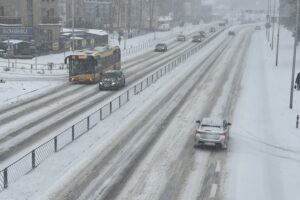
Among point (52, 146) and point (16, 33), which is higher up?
point (16, 33)

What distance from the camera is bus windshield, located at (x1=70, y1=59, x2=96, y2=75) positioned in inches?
2040

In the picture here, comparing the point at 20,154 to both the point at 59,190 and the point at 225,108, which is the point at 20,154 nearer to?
the point at 59,190

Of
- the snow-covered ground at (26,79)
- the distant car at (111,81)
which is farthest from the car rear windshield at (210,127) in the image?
the distant car at (111,81)

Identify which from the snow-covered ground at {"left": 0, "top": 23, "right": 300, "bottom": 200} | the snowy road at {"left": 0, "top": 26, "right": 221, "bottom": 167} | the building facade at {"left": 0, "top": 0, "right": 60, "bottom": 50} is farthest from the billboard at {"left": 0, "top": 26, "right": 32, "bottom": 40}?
the snow-covered ground at {"left": 0, "top": 23, "right": 300, "bottom": 200}

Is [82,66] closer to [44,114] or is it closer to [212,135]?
[44,114]

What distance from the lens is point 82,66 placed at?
51875mm

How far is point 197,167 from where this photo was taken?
25.8m

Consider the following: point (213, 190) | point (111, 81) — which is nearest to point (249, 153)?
point (213, 190)

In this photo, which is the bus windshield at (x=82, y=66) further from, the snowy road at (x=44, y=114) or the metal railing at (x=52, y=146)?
the metal railing at (x=52, y=146)

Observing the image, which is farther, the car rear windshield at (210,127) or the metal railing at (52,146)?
the car rear windshield at (210,127)

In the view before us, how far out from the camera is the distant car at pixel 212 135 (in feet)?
93.4

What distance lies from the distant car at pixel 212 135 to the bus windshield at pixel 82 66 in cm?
2432

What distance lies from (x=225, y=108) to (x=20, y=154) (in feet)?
59.1

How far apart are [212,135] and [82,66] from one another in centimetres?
2564
